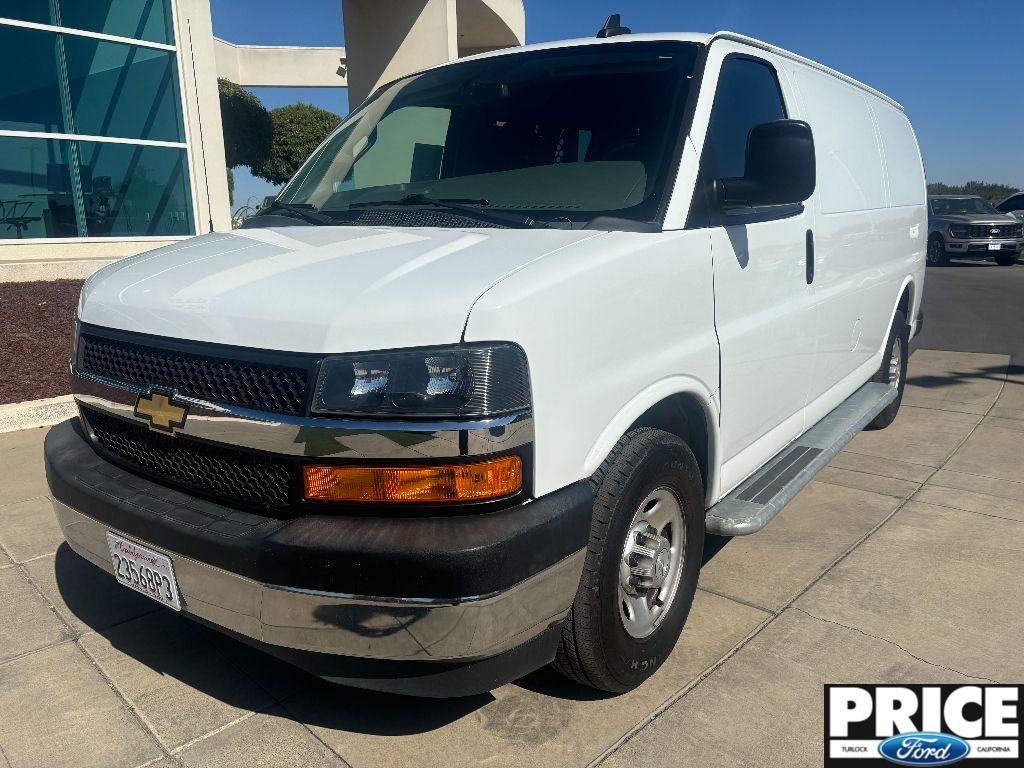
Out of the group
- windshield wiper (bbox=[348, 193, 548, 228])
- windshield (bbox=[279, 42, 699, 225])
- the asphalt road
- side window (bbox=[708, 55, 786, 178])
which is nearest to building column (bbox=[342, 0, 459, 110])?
the asphalt road

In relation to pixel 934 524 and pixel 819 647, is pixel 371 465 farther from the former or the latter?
pixel 934 524

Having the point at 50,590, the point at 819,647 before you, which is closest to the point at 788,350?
the point at 819,647

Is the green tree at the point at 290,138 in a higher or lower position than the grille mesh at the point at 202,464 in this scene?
higher

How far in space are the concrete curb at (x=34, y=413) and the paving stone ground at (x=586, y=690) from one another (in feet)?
7.06

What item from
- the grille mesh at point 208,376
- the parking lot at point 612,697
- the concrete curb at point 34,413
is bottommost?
the parking lot at point 612,697

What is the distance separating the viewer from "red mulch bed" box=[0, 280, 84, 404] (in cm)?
678

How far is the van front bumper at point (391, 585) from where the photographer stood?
77.5 inches

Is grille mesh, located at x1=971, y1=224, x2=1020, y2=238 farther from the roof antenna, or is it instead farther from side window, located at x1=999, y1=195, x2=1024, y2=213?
the roof antenna

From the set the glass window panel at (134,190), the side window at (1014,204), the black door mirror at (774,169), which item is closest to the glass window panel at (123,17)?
the glass window panel at (134,190)

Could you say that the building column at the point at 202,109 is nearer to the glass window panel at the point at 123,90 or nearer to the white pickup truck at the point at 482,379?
the glass window panel at the point at 123,90

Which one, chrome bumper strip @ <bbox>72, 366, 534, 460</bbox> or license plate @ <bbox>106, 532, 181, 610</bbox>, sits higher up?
chrome bumper strip @ <bbox>72, 366, 534, 460</bbox>

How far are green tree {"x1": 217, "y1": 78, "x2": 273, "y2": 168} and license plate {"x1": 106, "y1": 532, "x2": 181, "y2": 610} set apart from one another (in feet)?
88.0

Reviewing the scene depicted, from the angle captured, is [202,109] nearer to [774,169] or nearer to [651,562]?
[774,169]

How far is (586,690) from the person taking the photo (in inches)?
108
